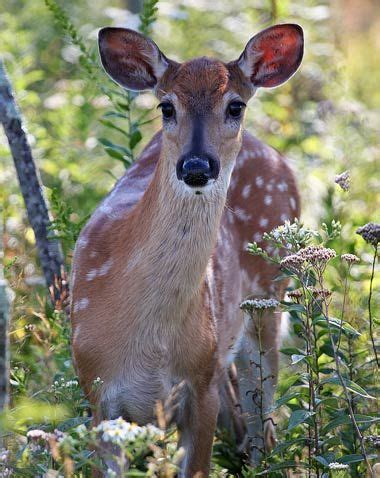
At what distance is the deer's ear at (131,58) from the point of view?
501 cm

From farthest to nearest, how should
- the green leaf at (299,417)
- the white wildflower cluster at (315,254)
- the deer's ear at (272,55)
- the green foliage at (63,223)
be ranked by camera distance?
the green foliage at (63,223) < the deer's ear at (272,55) < the green leaf at (299,417) < the white wildflower cluster at (315,254)

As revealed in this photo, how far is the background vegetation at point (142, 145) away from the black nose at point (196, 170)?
2.23 ft

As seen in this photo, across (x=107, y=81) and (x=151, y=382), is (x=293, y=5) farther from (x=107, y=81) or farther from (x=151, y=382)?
(x=151, y=382)

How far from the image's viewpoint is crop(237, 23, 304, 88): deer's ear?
515 centimetres

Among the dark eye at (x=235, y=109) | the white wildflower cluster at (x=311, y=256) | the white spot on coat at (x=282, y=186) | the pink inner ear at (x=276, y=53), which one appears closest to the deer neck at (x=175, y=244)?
the dark eye at (x=235, y=109)

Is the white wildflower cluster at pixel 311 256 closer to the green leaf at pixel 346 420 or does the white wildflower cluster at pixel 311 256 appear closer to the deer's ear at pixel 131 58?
the green leaf at pixel 346 420

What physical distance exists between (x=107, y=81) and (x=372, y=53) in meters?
6.75

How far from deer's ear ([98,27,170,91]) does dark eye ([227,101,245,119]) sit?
453mm

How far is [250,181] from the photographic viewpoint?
20.7 ft

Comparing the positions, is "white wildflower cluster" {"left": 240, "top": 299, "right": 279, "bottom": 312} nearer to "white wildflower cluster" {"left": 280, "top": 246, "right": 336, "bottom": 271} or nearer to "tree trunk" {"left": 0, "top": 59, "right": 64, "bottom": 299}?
"white wildflower cluster" {"left": 280, "top": 246, "right": 336, "bottom": 271}

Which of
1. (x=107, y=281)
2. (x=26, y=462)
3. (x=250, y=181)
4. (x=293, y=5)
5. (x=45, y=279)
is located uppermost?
(x=293, y=5)

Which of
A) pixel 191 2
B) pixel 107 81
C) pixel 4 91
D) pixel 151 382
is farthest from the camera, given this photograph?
pixel 191 2

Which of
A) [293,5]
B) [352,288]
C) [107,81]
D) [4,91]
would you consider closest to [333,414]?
[352,288]

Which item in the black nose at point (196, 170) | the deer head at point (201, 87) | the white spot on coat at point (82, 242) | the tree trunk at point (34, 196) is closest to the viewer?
the black nose at point (196, 170)
